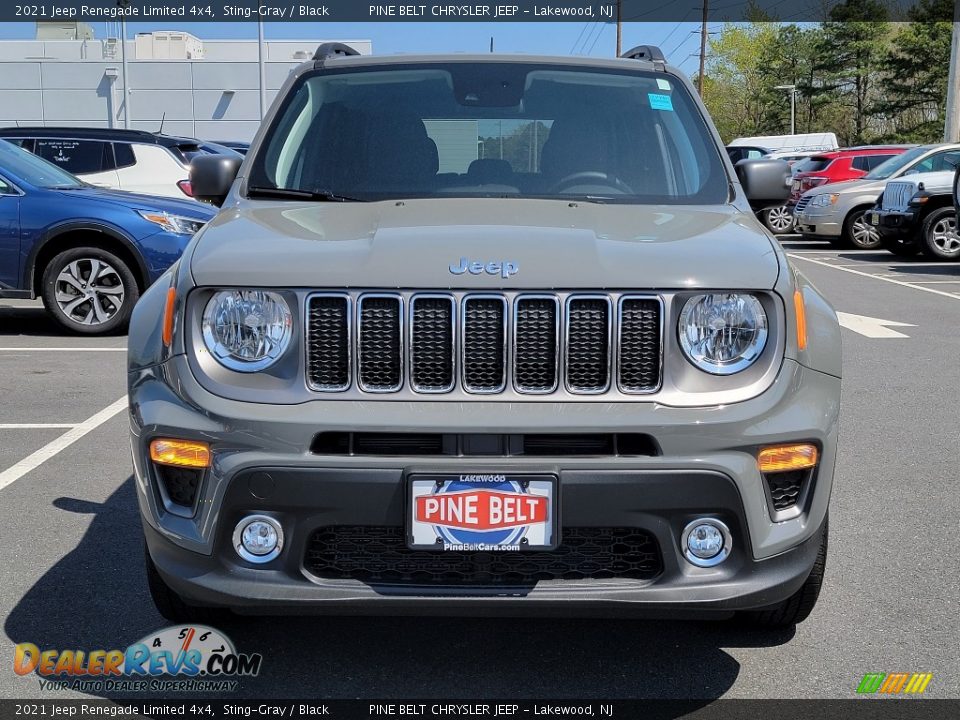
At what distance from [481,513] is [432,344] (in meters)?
0.44

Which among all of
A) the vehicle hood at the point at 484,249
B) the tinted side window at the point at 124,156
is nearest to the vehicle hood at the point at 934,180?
the tinted side window at the point at 124,156

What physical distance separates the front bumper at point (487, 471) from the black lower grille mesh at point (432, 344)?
71 mm

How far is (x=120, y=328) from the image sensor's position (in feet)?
33.9

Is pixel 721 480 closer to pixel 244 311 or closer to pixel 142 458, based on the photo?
pixel 244 311

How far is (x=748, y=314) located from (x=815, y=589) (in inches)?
35.0

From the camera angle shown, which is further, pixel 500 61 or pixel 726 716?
pixel 500 61

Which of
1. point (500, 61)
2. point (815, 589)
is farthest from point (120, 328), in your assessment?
point (815, 589)

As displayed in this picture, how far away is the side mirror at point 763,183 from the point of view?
4.43 meters

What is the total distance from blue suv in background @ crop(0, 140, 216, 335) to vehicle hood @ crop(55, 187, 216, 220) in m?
0.01

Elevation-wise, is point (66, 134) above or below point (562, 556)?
above

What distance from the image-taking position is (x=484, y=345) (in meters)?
3.03

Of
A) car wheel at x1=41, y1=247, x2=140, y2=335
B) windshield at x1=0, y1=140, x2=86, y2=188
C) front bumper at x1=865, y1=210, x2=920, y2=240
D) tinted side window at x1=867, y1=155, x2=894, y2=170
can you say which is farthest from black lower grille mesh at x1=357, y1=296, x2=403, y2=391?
tinted side window at x1=867, y1=155, x2=894, y2=170

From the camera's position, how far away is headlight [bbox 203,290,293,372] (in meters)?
3.06

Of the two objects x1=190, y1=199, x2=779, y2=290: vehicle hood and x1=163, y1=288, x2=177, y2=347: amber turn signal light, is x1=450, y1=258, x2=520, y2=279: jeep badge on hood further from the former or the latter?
x1=163, y1=288, x2=177, y2=347: amber turn signal light
